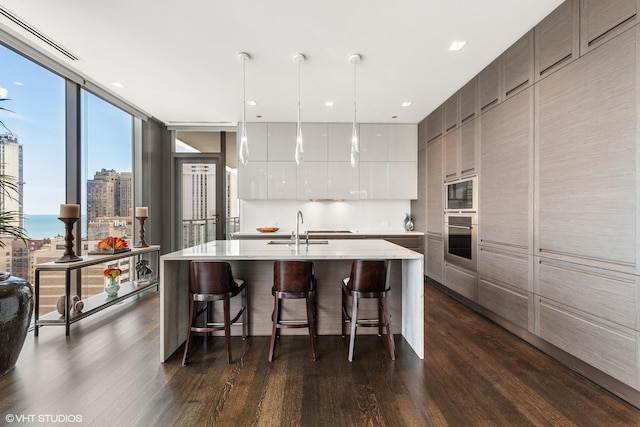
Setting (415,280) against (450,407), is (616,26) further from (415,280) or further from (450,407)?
(450,407)

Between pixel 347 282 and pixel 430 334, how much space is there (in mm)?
1074

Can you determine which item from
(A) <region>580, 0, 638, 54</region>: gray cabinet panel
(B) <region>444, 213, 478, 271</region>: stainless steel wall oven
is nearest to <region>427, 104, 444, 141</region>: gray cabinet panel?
(B) <region>444, 213, 478, 271</region>: stainless steel wall oven

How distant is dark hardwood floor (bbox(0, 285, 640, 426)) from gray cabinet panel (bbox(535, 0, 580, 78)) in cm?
235

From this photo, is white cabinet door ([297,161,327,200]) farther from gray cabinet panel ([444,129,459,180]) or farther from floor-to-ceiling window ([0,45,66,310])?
floor-to-ceiling window ([0,45,66,310])

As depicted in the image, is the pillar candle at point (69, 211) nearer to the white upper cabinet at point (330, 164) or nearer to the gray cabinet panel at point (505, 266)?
the white upper cabinet at point (330, 164)

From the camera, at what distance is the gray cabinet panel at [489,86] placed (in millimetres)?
2913

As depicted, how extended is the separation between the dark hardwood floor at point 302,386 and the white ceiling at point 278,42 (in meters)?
2.76

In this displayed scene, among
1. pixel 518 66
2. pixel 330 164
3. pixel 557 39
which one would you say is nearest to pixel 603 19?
pixel 557 39

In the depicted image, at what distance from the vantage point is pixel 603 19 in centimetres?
186

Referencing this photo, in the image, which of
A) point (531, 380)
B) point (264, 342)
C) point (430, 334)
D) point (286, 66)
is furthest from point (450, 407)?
point (286, 66)

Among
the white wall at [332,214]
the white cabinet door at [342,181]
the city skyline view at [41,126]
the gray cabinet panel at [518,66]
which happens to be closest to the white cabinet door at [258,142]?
the white wall at [332,214]

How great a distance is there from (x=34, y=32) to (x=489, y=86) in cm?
439

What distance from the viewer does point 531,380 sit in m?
1.98

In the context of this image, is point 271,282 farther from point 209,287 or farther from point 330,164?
point 330,164
